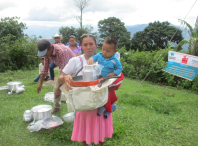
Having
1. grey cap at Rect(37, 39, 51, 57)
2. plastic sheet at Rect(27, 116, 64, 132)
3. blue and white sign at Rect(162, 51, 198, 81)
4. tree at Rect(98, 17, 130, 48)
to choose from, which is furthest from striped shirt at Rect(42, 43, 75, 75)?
tree at Rect(98, 17, 130, 48)

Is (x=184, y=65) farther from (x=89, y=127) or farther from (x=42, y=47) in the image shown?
(x=42, y=47)

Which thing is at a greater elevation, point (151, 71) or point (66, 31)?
point (66, 31)

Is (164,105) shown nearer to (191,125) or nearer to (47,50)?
(191,125)

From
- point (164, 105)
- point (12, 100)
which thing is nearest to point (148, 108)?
point (164, 105)

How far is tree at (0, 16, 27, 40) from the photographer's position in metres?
Result: 13.4

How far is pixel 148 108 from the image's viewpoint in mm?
4379

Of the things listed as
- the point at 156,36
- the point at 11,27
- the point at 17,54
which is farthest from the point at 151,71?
the point at 156,36

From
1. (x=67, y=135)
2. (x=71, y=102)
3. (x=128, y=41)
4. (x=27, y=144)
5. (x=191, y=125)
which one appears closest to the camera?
(x=71, y=102)

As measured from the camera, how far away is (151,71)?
890cm

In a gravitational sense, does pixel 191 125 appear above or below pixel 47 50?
below

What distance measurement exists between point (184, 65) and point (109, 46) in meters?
4.25

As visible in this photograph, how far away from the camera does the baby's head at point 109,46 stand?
68.9 inches

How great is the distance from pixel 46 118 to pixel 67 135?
2.29 ft

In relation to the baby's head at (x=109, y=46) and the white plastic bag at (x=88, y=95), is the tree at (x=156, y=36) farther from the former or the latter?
the white plastic bag at (x=88, y=95)
